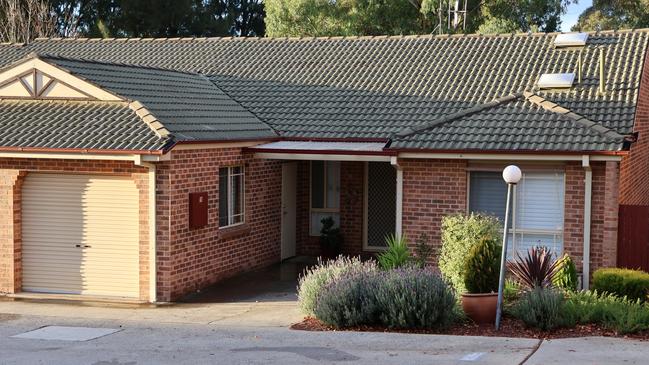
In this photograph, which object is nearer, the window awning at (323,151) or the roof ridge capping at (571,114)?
the roof ridge capping at (571,114)

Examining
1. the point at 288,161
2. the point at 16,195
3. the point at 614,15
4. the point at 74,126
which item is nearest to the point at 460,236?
the point at 288,161

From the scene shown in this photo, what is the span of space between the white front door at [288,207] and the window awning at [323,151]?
6.03 feet

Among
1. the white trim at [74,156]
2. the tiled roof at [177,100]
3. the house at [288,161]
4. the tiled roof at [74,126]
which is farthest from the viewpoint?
the tiled roof at [177,100]

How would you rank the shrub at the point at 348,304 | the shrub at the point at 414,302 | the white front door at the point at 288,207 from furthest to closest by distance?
the white front door at the point at 288,207 < the shrub at the point at 348,304 < the shrub at the point at 414,302

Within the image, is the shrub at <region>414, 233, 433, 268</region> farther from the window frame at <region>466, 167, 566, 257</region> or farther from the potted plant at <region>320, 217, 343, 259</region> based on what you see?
the potted plant at <region>320, 217, 343, 259</region>

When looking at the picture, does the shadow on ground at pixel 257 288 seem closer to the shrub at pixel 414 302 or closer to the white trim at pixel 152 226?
the white trim at pixel 152 226

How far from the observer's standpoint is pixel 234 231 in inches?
707

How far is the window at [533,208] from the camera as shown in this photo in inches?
646

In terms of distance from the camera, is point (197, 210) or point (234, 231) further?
point (234, 231)

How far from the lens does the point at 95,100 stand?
17.0 m

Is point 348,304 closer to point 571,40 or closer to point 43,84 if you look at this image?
point 43,84

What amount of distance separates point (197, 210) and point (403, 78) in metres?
6.73

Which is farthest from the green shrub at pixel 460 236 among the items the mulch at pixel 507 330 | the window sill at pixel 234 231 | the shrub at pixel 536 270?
the window sill at pixel 234 231

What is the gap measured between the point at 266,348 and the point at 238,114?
843 centimetres
